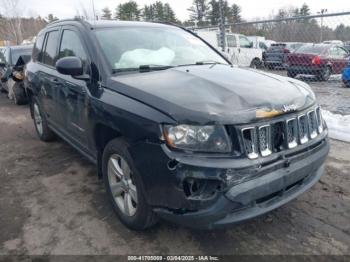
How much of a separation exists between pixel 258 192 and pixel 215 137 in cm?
49

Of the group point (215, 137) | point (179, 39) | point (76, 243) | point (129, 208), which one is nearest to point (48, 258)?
point (76, 243)

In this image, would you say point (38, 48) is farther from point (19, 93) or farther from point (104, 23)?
point (19, 93)

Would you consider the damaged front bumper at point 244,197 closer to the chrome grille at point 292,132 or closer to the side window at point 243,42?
the chrome grille at point 292,132

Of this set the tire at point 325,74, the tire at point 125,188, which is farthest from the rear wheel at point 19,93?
the tire at point 325,74

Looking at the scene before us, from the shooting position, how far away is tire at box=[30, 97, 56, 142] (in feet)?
18.0

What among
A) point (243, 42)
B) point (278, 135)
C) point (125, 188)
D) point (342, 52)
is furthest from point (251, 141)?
point (243, 42)

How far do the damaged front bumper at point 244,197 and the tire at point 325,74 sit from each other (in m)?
10.8

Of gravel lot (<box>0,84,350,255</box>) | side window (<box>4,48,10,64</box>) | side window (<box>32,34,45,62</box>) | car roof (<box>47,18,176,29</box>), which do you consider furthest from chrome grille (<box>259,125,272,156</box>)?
side window (<box>4,48,10,64</box>)

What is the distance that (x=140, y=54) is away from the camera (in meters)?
3.49

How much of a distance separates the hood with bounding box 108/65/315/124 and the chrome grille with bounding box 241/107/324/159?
0.28 ft

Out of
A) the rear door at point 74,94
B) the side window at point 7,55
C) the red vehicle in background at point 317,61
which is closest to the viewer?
the rear door at point 74,94

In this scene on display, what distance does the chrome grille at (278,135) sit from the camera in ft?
7.77

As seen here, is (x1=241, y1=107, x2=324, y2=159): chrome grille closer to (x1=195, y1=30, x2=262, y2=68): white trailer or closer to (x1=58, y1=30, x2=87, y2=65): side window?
(x1=58, y1=30, x2=87, y2=65): side window

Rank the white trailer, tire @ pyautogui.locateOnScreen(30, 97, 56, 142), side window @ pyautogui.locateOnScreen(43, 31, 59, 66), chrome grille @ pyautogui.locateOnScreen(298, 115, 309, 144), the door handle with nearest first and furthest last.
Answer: chrome grille @ pyautogui.locateOnScreen(298, 115, 309, 144) < the door handle < side window @ pyautogui.locateOnScreen(43, 31, 59, 66) < tire @ pyautogui.locateOnScreen(30, 97, 56, 142) < the white trailer
